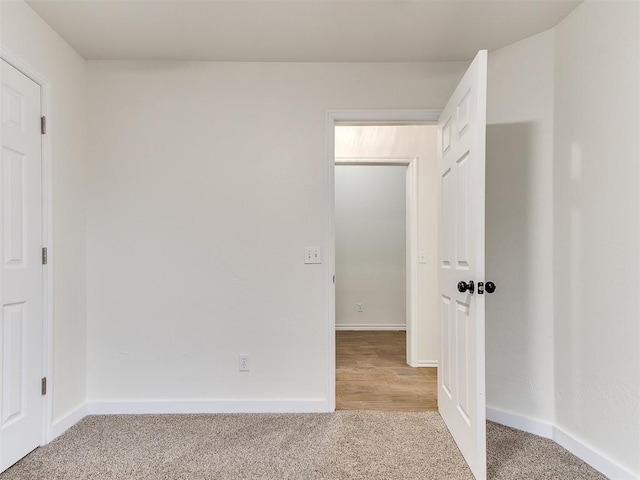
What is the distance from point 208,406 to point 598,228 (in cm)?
244

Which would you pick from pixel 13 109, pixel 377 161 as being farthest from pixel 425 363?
pixel 13 109

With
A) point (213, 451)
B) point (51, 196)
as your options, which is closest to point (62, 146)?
point (51, 196)

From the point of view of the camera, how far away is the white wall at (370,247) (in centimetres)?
562

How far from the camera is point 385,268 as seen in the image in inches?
223

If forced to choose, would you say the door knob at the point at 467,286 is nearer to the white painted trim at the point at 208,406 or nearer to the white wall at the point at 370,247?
the white painted trim at the point at 208,406

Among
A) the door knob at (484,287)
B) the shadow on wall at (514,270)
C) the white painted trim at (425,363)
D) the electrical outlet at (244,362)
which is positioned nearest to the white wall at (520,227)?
the shadow on wall at (514,270)

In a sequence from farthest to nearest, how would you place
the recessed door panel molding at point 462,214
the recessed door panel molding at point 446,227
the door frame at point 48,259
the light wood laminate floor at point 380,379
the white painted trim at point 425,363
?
the white painted trim at point 425,363
the light wood laminate floor at point 380,379
the recessed door panel molding at point 446,227
the door frame at point 48,259
the recessed door panel molding at point 462,214

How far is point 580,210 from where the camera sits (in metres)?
2.12

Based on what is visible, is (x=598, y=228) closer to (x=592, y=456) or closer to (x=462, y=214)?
(x=462, y=214)

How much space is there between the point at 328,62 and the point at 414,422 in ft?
7.71

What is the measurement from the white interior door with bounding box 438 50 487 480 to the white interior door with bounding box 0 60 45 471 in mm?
2191

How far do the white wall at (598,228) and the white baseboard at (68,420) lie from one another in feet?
9.15

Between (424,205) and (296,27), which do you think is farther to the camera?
(424,205)

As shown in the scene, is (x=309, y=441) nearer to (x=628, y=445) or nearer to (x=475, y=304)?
(x=475, y=304)
